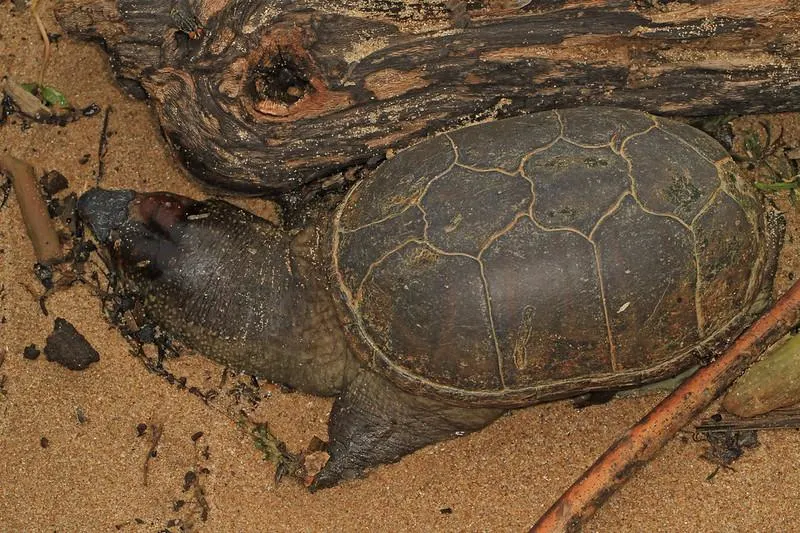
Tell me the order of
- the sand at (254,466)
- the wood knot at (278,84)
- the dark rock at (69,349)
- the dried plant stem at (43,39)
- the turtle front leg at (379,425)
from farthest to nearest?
Result: the dried plant stem at (43,39) → the dark rock at (69,349) → the sand at (254,466) → the turtle front leg at (379,425) → the wood knot at (278,84)

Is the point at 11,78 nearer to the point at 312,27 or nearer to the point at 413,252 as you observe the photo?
the point at 312,27

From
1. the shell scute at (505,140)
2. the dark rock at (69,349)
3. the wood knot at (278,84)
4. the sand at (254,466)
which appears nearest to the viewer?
the shell scute at (505,140)

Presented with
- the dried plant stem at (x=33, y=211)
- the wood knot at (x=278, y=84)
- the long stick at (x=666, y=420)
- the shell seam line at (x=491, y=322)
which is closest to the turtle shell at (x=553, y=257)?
the shell seam line at (x=491, y=322)

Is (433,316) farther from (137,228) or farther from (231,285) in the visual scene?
(137,228)

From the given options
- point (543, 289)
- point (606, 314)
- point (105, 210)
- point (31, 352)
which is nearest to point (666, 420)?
point (606, 314)

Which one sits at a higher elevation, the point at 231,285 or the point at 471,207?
the point at 471,207

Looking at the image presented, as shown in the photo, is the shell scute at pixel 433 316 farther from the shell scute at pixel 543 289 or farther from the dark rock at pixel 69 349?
the dark rock at pixel 69 349
